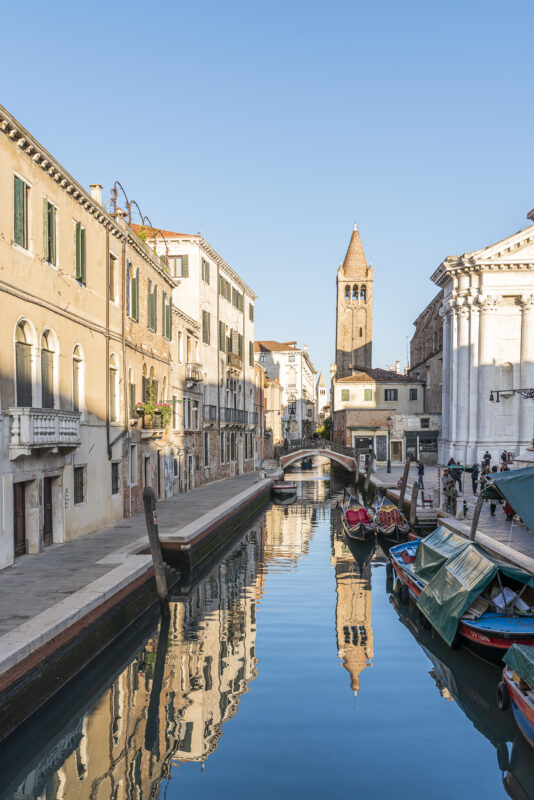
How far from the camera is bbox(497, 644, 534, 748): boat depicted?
797 centimetres

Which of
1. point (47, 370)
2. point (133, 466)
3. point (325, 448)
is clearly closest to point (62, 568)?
point (47, 370)

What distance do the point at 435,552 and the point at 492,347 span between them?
87.3ft

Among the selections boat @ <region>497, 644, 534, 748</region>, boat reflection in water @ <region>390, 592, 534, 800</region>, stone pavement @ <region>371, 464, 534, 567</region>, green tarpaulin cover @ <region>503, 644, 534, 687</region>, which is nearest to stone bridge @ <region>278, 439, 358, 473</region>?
stone pavement @ <region>371, 464, 534, 567</region>

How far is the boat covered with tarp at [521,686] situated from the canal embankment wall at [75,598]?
561cm

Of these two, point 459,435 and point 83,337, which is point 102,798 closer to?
point 83,337

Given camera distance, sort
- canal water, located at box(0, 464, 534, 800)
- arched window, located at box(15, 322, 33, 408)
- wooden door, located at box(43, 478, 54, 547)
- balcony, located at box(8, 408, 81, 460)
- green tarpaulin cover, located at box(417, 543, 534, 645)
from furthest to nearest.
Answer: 1. wooden door, located at box(43, 478, 54, 547)
2. arched window, located at box(15, 322, 33, 408)
3. balcony, located at box(8, 408, 81, 460)
4. green tarpaulin cover, located at box(417, 543, 534, 645)
5. canal water, located at box(0, 464, 534, 800)

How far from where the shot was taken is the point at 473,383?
38.4 meters

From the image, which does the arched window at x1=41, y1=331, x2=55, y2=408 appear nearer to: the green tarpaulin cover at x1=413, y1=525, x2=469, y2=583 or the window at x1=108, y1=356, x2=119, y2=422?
the window at x1=108, y1=356, x2=119, y2=422

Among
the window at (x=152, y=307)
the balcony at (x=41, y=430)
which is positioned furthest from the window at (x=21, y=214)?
the window at (x=152, y=307)

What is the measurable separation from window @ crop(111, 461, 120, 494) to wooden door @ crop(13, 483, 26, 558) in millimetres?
5270

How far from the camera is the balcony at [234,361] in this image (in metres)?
37.6

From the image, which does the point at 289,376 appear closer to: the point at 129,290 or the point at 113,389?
the point at 129,290

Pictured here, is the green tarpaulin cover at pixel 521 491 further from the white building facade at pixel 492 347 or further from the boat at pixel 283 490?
the white building facade at pixel 492 347

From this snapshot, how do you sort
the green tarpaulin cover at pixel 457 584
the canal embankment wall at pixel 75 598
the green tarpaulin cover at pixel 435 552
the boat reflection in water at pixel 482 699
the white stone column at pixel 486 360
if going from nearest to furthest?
the boat reflection in water at pixel 482 699 < the canal embankment wall at pixel 75 598 < the green tarpaulin cover at pixel 457 584 < the green tarpaulin cover at pixel 435 552 < the white stone column at pixel 486 360
